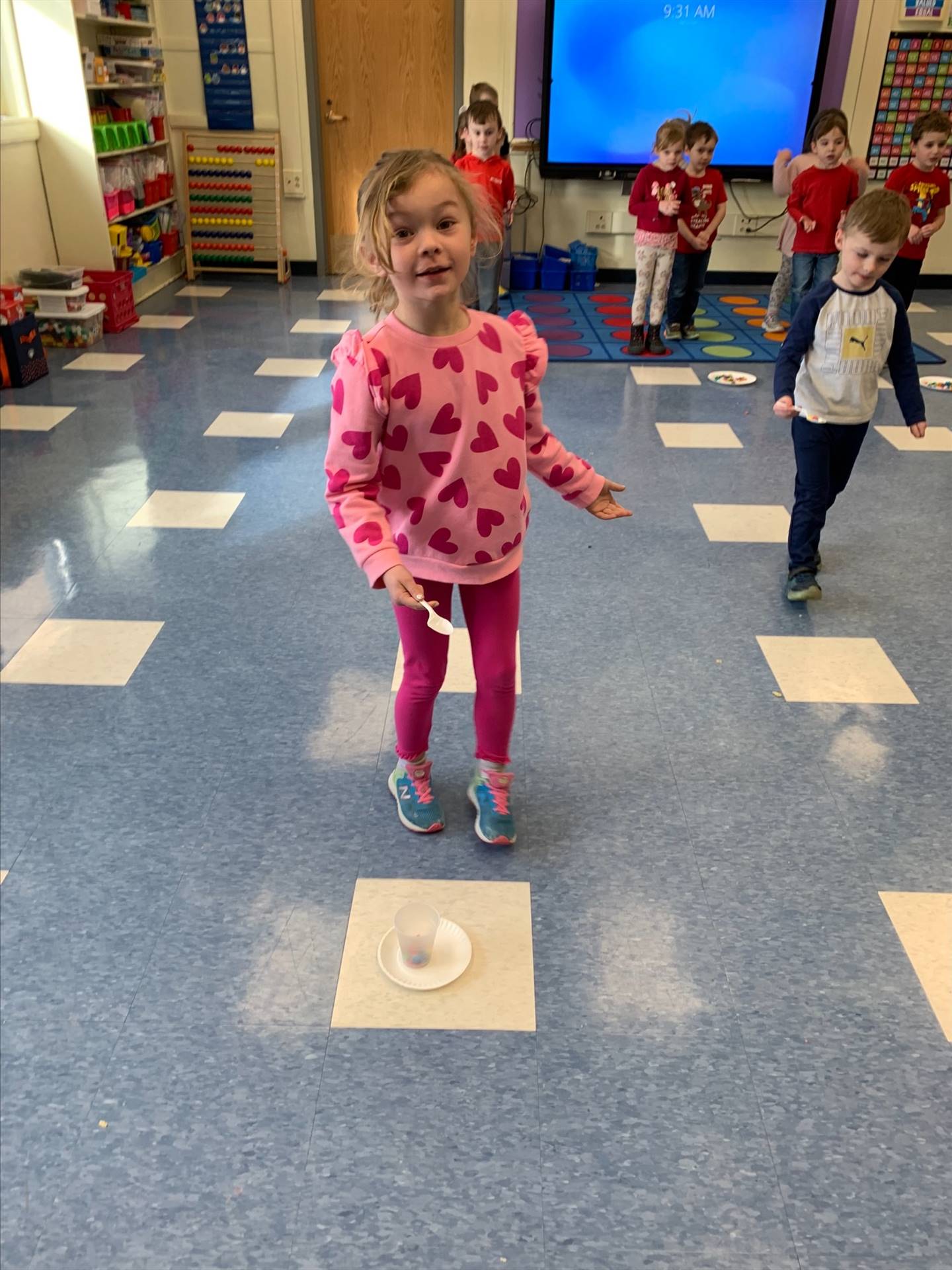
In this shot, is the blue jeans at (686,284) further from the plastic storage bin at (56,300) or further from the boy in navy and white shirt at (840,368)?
the plastic storage bin at (56,300)

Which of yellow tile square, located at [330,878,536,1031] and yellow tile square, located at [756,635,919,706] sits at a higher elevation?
yellow tile square, located at [756,635,919,706]

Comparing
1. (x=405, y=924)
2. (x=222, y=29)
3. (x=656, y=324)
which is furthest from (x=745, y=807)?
(x=222, y=29)

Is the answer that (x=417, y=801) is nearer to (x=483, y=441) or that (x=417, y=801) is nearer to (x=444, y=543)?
(x=444, y=543)

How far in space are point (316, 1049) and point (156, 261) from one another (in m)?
4.99

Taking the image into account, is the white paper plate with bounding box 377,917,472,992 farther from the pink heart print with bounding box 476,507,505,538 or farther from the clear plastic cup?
the pink heart print with bounding box 476,507,505,538

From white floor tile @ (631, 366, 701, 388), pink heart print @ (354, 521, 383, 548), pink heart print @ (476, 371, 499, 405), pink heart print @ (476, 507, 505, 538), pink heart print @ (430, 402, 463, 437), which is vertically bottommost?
white floor tile @ (631, 366, 701, 388)

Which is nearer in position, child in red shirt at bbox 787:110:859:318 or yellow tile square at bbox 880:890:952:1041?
yellow tile square at bbox 880:890:952:1041

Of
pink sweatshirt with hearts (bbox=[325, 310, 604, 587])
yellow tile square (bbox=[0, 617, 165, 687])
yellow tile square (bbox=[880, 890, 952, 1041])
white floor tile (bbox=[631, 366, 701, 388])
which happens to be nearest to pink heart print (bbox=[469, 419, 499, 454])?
pink sweatshirt with hearts (bbox=[325, 310, 604, 587])

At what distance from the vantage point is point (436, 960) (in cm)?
134

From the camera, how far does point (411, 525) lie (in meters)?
1.31

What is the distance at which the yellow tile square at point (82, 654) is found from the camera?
6.44 ft

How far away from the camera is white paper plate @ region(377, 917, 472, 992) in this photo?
4.28ft

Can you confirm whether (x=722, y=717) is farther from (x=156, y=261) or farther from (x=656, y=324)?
(x=156, y=261)

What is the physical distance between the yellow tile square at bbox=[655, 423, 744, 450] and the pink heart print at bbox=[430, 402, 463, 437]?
2.13 metres
